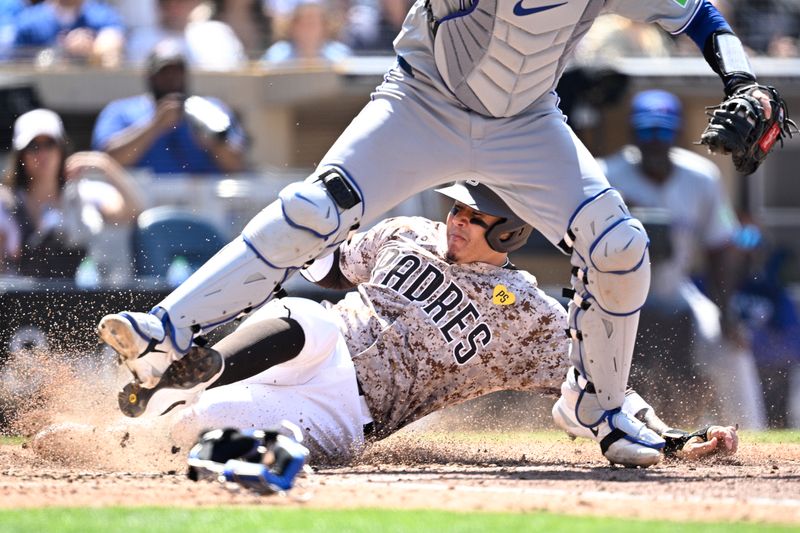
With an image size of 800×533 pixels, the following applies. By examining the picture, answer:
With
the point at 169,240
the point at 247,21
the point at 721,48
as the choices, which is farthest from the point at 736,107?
the point at 247,21

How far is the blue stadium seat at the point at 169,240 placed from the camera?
800cm

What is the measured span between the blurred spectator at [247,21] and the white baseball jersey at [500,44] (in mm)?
5639

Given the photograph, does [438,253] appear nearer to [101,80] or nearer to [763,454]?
[763,454]

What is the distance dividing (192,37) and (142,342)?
250 inches

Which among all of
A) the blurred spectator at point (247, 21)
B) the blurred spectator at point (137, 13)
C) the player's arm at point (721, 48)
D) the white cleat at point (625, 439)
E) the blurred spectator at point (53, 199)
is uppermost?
the player's arm at point (721, 48)

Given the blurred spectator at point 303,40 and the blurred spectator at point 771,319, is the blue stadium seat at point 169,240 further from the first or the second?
the blurred spectator at point 771,319

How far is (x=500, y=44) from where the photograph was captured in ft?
15.8

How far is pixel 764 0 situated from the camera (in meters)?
11.5

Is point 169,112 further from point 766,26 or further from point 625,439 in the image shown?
point 766,26

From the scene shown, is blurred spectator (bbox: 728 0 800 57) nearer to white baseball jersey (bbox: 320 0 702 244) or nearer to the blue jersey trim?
the blue jersey trim

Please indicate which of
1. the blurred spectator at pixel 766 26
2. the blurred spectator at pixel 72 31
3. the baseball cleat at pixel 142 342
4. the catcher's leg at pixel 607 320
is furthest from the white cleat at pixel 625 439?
the blurred spectator at pixel 766 26

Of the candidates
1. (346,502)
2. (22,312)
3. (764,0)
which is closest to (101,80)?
(22,312)

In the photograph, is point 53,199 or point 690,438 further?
point 53,199

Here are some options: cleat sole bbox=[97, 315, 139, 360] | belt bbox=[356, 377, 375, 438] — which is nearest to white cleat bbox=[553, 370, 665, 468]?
belt bbox=[356, 377, 375, 438]
